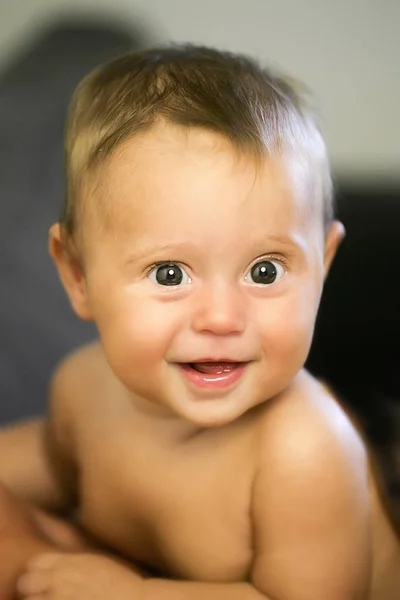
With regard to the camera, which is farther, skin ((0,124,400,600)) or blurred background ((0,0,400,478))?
blurred background ((0,0,400,478))

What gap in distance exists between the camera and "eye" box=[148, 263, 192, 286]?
0.67 metres

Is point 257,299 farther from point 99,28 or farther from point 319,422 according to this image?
point 99,28

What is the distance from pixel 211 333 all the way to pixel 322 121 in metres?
0.31

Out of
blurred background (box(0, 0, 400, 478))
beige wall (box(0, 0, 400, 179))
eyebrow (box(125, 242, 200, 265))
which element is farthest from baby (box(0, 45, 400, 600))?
beige wall (box(0, 0, 400, 179))

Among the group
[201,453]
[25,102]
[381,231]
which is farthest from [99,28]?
[201,453]

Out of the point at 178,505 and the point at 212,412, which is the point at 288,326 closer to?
the point at 212,412

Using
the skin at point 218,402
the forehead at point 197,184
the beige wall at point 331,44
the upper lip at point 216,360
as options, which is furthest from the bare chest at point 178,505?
the beige wall at point 331,44

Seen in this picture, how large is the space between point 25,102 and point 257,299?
2.70 ft

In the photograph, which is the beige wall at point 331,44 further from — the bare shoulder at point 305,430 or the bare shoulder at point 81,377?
the bare shoulder at point 305,430

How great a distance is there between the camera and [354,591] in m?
0.72

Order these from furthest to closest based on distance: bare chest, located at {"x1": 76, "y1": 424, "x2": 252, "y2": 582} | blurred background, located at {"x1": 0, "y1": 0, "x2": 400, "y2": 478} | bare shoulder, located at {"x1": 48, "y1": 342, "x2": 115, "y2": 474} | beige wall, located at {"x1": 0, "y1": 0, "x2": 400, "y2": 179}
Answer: beige wall, located at {"x1": 0, "y1": 0, "x2": 400, "y2": 179}, blurred background, located at {"x1": 0, "y1": 0, "x2": 400, "y2": 478}, bare shoulder, located at {"x1": 48, "y1": 342, "x2": 115, "y2": 474}, bare chest, located at {"x1": 76, "y1": 424, "x2": 252, "y2": 582}

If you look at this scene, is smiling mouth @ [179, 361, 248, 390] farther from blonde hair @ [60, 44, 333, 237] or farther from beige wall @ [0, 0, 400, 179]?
beige wall @ [0, 0, 400, 179]

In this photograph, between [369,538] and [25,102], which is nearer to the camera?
[369,538]

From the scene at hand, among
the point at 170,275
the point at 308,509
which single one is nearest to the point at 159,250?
the point at 170,275
